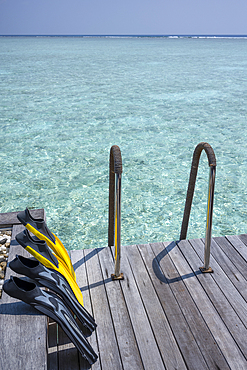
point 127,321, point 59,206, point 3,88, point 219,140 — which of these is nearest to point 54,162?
point 59,206

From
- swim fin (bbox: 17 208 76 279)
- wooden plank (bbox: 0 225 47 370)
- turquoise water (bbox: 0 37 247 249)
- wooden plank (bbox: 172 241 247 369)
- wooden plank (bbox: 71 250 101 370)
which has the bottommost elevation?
turquoise water (bbox: 0 37 247 249)

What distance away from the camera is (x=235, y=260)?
2.07 meters

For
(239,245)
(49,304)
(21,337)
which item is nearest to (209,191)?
(239,245)

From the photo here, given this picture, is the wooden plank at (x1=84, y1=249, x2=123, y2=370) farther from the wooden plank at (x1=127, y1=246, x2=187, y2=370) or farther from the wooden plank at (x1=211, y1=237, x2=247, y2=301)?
the wooden plank at (x1=211, y1=237, x2=247, y2=301)

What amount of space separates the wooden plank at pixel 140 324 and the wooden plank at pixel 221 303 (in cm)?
37

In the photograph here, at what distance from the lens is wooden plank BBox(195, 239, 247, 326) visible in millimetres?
1714

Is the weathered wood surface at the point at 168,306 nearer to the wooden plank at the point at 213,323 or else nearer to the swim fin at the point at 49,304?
the wooden plank at the point at 213,323

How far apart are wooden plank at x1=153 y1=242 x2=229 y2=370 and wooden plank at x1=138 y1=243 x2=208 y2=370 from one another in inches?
0.7

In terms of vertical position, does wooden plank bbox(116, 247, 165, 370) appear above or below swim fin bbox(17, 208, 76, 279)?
below

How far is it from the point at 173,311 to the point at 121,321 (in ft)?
0.86

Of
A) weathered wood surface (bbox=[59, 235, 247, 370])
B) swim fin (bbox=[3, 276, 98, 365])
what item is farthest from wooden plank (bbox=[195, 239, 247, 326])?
swim fin (bbox=[3, 276, 98, 365])

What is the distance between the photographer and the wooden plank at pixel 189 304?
1.45 m

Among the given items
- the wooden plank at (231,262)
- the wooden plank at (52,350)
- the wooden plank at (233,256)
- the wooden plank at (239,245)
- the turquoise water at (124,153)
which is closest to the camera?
the wooden plank at (52,350)

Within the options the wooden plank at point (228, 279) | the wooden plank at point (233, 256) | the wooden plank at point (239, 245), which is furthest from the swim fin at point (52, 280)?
the wooden plank at point (239, 245)
